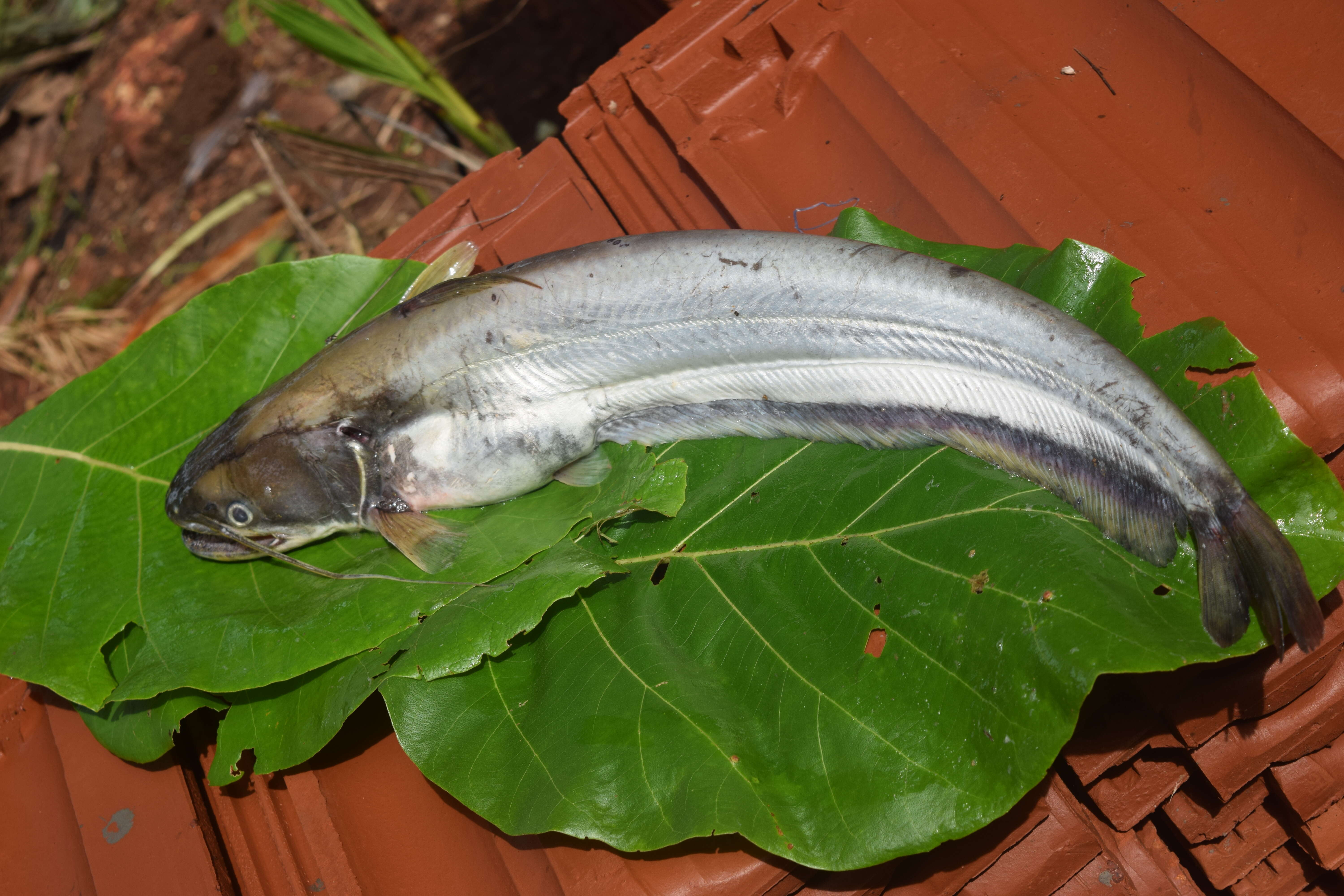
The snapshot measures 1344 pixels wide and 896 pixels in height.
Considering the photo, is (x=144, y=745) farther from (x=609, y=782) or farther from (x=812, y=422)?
(x=812, y=422)

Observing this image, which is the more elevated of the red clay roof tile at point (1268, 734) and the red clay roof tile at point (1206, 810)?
the red clay roof tile at point (1268, 734)

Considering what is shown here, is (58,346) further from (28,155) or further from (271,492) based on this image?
(271,492)

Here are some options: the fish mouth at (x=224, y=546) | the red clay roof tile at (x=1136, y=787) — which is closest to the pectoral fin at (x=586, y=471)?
the fish mouth at (x=224, y=546)

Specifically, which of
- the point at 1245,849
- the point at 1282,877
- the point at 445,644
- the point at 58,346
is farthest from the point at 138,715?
the point at 58,346

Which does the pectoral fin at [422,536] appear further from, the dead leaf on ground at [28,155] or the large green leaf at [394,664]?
the dead leaf on ground at [28,155]

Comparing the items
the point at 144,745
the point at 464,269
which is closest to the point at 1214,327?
the point at 464,269
